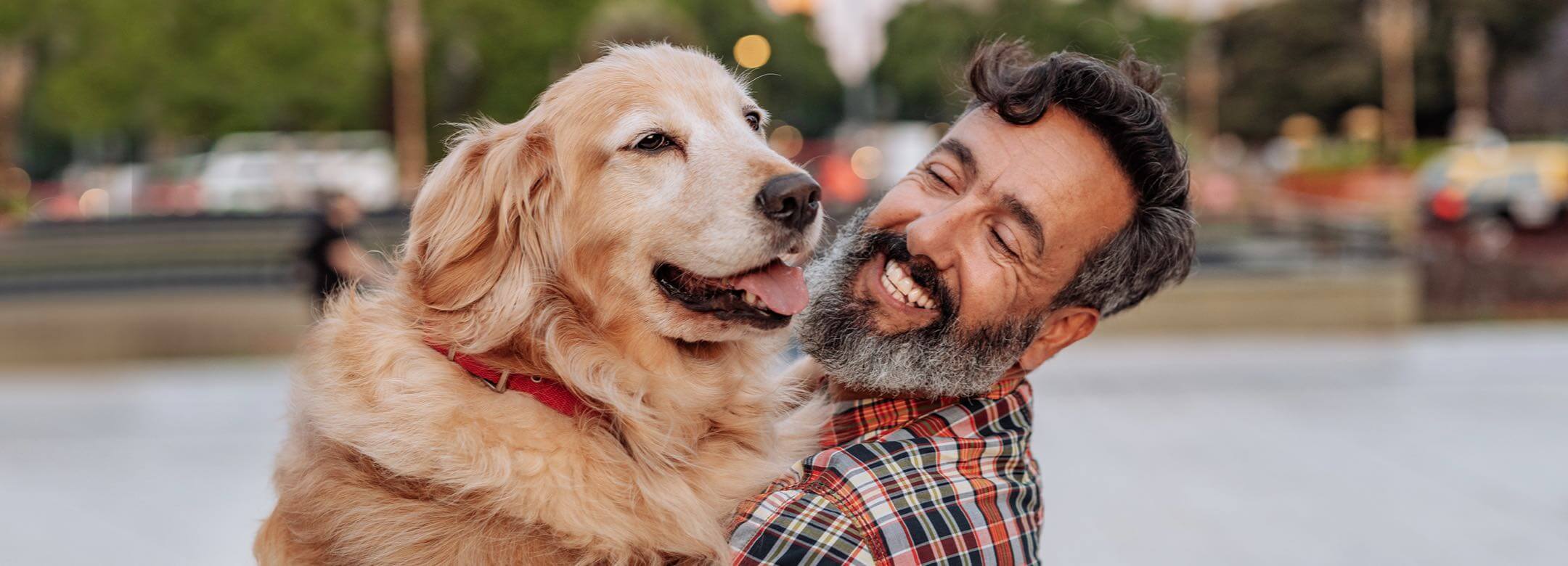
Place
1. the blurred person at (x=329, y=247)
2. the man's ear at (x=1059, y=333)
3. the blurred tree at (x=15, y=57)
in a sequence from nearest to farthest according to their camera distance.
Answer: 1. the man's ear at (x=1059, y=333)
2. the blurred person at (x=329, y=247)
3. the blurred tree at (x=15, y=57)

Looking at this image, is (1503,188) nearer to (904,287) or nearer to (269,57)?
(269,57)

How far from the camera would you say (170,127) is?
22.9 meters

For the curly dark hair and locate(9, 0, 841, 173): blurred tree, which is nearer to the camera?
the curly dark hair

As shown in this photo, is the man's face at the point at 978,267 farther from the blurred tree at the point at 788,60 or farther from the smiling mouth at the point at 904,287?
the blurred tree at the point at 788,60

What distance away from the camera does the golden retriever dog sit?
2.23m

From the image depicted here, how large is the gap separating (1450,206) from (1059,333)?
21.6 m

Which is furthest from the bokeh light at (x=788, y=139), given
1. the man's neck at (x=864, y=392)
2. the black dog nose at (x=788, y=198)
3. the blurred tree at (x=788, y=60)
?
the black dog nose at (x=788, y=198)

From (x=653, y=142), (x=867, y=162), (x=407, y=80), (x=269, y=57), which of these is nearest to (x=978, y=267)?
(x=653, y=142)

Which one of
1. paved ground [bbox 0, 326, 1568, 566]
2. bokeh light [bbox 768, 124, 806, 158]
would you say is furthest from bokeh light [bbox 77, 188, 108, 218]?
paved ground [bbox 0, 326, 1568, 566]

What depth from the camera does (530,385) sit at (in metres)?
2.36

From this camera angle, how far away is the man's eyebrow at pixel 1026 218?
2516 mm

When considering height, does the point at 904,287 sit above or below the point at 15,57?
below

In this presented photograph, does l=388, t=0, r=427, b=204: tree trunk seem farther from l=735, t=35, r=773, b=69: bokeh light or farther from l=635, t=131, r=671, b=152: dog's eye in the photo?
l=635, t=131, r=671, b=152: dog's eye

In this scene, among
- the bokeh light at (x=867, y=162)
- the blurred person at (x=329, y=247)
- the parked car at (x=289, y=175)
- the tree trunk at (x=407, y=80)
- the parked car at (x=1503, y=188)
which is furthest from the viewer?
the parked car at (x=289, y=175)
